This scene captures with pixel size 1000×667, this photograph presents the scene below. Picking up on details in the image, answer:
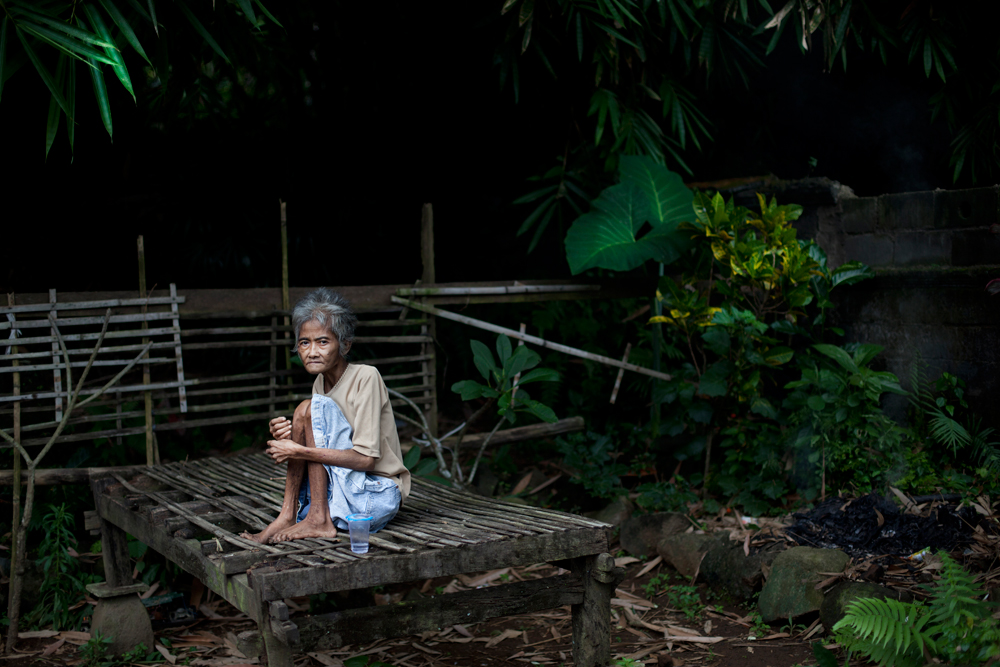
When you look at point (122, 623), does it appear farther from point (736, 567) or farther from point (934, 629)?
point (934, 629)

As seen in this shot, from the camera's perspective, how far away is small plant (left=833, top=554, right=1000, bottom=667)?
258 centimetres

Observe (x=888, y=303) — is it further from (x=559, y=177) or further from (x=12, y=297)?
(x=12, y=297)

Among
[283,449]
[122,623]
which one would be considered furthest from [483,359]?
[122,623]

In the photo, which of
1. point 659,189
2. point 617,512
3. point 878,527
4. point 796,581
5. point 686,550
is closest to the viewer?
point 796,581

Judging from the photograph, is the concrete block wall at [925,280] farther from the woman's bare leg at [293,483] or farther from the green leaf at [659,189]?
the woman's bare leg at [293,483]

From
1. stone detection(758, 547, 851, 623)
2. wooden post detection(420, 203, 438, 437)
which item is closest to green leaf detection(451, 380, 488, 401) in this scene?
wooden post detection(420, 203, 438, 437)

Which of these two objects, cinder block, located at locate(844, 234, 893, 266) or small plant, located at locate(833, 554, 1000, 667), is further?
cinder block, located at locate(844, 234, 893, 266)

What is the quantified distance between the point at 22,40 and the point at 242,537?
2.07 meters

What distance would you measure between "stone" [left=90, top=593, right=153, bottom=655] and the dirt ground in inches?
4.6

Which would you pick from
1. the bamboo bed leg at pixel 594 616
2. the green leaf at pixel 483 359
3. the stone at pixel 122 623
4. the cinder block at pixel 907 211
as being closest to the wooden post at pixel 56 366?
the stone at pixel 122 623

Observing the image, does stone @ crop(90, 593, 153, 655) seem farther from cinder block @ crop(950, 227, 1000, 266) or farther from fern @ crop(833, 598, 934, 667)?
cinder block @ crop(950, 227, 1000, 266)

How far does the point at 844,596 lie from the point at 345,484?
2.12 metres

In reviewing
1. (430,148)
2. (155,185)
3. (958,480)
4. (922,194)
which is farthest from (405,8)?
(958,480)

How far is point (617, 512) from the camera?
5020mm
